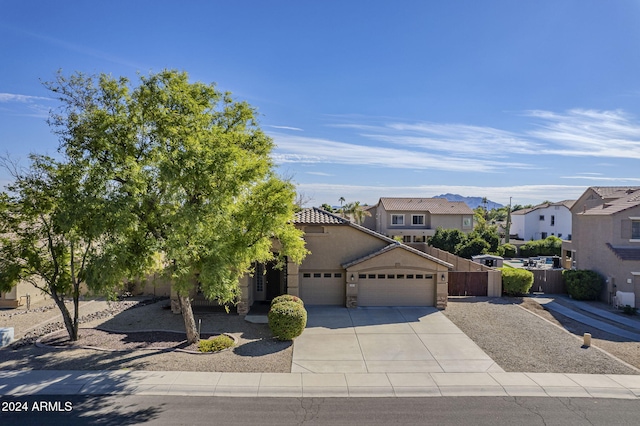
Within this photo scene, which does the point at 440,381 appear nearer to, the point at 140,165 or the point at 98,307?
the point at 140,165

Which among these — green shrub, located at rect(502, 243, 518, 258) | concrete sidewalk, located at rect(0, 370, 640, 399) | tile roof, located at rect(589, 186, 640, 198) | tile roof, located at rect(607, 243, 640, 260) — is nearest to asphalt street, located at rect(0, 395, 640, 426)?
concrete sidewalk, located at rect(0, 370, 640, 399)

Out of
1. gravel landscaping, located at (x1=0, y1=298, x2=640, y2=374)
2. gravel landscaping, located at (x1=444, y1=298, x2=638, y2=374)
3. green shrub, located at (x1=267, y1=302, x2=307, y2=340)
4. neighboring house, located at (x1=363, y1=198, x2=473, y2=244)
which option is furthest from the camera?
neighboring house, located at (x1=363, y1=198, x2=473, y2=244)

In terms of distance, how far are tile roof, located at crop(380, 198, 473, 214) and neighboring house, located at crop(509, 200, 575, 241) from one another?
44.3 feet

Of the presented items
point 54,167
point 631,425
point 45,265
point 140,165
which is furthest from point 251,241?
point 631,425

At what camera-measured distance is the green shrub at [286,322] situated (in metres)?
15.4

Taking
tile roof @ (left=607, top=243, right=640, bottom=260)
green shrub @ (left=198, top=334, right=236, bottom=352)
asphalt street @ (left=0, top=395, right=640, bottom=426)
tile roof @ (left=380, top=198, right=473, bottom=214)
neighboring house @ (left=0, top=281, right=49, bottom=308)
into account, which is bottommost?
asphalt street @ (left=0, top=395, right=640, bottom=426)

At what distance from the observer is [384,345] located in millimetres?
15344

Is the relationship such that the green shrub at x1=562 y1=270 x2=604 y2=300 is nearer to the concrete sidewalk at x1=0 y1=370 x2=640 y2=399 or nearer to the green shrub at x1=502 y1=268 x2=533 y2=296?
the green shrub at x1=502 y1=268 x2=533 y2=296

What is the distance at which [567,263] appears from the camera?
3359cm

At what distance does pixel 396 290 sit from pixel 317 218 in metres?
5.66

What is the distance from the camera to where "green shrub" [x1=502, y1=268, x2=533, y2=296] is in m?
24.0

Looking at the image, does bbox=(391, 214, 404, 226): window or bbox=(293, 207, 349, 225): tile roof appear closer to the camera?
bbox=(293, 207, 349, 225): tile roof

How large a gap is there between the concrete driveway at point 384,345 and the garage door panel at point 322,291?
48.7 inches

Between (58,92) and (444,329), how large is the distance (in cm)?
1681
